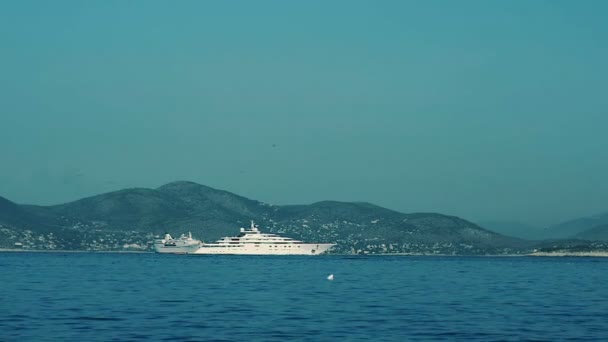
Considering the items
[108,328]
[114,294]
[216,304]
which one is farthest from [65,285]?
[108,328]

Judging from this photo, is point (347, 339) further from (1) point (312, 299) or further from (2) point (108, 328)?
(1) point (312, 299)

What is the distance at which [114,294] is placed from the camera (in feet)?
268

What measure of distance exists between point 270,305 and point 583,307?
23761mm

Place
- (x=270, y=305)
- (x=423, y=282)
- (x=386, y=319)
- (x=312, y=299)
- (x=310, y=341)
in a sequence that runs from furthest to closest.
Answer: (x=423, y=282)
(x=312, y=299)
(x=270, y=305)
(x=386, y=319)
(x=310, y=341)

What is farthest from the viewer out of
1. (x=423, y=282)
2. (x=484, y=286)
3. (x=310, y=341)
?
(x=423, y=282)

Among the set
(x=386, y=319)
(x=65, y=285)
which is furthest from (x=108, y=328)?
(x=65, y=285)

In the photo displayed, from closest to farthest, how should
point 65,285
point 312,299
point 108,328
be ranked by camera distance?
point 108,328, point 312,299, point 65,285

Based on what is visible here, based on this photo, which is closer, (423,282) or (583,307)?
(583,307)

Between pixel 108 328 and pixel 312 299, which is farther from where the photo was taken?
pixel 312 299

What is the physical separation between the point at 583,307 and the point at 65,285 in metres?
50.7

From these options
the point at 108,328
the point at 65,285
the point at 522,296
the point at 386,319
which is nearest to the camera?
the point at 108,328

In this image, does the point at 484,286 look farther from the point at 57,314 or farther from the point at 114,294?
the point at 57,314

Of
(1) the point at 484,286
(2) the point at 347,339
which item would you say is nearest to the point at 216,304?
(2) the point at 347,339

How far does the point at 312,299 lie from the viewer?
77.8 metres
